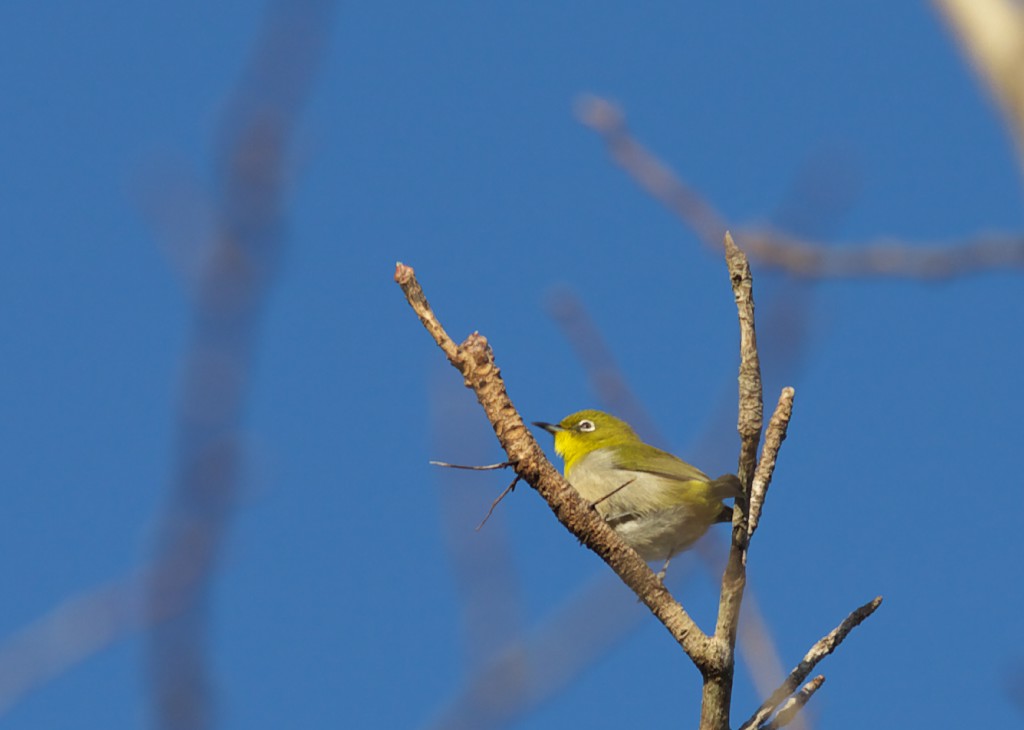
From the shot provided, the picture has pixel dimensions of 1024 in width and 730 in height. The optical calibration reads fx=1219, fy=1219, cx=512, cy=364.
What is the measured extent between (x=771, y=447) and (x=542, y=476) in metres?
0.71

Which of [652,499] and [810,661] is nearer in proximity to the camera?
[810,661]

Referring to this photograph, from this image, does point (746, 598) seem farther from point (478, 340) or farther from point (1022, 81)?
point (1022, 81)

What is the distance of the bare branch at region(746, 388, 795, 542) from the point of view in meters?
3.63

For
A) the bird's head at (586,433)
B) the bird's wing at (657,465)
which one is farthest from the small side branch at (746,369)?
the bird's head at (586,433)

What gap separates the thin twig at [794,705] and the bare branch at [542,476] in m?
0.37

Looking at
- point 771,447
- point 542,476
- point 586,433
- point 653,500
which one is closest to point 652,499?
point 653,500

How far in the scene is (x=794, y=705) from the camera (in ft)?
11.3

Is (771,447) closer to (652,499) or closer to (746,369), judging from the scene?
(746,369)

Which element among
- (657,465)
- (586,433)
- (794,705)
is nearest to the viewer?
(794,705)

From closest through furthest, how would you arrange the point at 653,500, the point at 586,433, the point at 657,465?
the point at 653,500 → the point at 657,465 → the point at 586,433

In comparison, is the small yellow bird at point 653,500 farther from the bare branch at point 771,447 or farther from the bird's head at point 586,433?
the bare branch at point 771,447

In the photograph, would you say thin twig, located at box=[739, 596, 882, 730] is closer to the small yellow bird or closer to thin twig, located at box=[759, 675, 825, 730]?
thin twig, located at box=[759, 675, 825, 730]

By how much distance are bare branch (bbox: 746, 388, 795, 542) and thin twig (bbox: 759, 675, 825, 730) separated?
473 millimetres

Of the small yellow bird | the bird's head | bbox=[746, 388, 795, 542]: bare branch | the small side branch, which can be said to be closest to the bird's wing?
the small yellow bird
